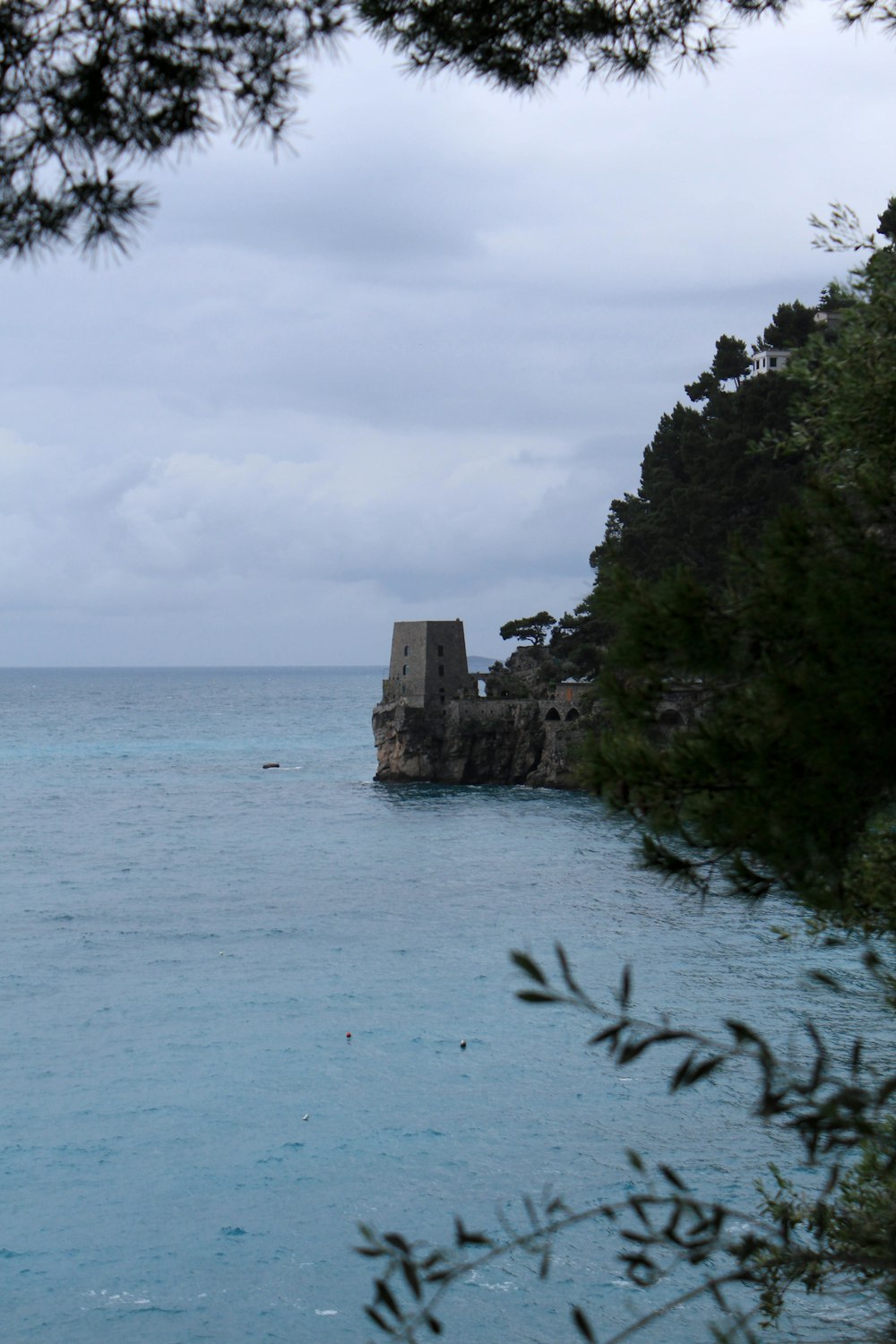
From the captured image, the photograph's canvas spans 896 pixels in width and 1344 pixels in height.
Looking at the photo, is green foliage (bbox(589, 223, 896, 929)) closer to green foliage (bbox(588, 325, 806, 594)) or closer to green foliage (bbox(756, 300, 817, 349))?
green foliage (bbox(588, 325, 806, 594))

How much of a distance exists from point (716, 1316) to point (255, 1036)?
1221 cm

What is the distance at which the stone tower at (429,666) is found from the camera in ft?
210

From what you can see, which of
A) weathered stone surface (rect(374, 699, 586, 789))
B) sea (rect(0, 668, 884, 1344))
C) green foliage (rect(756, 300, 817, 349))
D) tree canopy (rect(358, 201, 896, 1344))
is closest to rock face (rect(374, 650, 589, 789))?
weathered stone surface (rect(374, 699, 586, 789))

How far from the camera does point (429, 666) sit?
211 ft

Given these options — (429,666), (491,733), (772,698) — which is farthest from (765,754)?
(429,666)

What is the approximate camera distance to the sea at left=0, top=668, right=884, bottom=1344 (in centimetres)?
1548

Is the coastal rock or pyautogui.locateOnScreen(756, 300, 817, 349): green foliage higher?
pyautogui.locateOnScreen(756, 300, 817, 349): green foliage

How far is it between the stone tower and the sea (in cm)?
1649

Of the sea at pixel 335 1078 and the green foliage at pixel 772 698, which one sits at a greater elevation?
the green foliage at pixel 772 698

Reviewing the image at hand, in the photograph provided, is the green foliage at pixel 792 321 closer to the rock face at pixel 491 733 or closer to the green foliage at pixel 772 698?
the rock face at pixel 491 733

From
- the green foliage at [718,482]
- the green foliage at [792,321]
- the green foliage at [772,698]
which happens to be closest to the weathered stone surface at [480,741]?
the green foliage at [718,482]

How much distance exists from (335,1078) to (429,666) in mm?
42498

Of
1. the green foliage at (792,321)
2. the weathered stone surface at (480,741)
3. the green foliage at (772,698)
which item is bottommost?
the weathered stone surface at (480,741)

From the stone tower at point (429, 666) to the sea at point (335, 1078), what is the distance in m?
16.5
